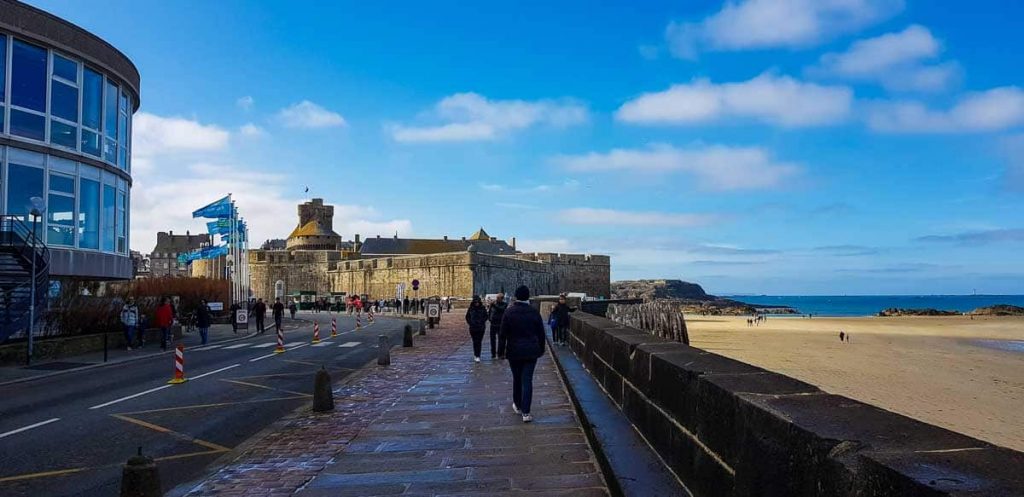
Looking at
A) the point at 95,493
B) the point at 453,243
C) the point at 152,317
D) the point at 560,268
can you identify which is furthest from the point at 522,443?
the point at 453,243

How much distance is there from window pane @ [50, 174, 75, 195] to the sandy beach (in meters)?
23.5

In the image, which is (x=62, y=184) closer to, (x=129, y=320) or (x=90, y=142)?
(x=90, y=142)

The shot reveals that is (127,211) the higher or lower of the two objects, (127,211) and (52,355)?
the higher

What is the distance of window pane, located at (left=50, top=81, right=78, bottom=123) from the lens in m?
20.2

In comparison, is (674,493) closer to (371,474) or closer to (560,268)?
(371,474)

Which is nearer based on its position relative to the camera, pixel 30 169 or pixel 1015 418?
pixel 1015 418

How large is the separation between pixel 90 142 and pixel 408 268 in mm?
48830

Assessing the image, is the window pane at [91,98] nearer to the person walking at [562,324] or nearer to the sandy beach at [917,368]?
the person walking at [562,324]

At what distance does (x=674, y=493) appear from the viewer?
A: 14.2 ft

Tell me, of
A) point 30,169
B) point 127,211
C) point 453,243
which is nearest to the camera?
point 30,169

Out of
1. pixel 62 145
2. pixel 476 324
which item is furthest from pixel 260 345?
pixel 476 324

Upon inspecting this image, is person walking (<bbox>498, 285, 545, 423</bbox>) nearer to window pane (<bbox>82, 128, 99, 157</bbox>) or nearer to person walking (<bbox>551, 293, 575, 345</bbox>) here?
person walking (<bbox>551, 293, 575, 345</bbox>)

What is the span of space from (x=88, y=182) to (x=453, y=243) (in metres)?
81.1

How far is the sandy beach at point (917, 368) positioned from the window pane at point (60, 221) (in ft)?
76.1
